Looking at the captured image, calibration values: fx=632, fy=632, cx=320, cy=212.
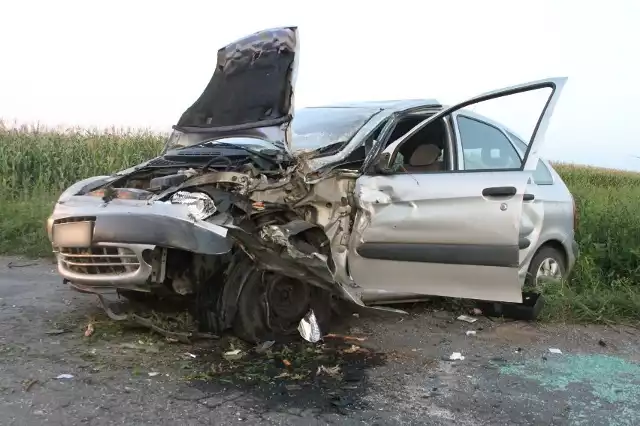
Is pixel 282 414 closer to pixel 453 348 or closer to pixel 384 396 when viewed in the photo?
pixel 384 396

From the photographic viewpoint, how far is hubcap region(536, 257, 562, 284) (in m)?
5.43

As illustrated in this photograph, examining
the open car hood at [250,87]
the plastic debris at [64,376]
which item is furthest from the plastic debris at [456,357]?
the plastic debris at [64,376]

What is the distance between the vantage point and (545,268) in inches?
216

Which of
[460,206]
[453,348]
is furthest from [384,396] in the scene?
[460,206]

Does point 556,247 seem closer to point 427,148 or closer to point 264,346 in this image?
point 427,148

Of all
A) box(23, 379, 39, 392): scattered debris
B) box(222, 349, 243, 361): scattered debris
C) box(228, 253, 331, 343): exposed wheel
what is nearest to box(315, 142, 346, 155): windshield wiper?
box(228, 253, 331, 343): exposed wheel

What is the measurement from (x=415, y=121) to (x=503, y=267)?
1496 millimetres

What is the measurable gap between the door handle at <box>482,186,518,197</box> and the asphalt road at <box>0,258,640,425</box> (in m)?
1.11

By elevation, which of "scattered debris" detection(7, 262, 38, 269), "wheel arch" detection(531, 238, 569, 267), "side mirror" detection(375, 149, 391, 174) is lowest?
"scattered debris" detection(7, 262, 38, 269)

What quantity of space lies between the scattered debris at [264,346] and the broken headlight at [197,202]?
0.93 meters

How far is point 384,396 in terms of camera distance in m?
3.51

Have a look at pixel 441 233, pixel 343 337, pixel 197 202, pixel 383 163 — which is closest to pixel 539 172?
pixel 441 233

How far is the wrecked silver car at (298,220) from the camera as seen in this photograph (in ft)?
12.8

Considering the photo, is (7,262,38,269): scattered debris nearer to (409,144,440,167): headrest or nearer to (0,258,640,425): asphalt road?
(0,258,640,425): asphalt road
